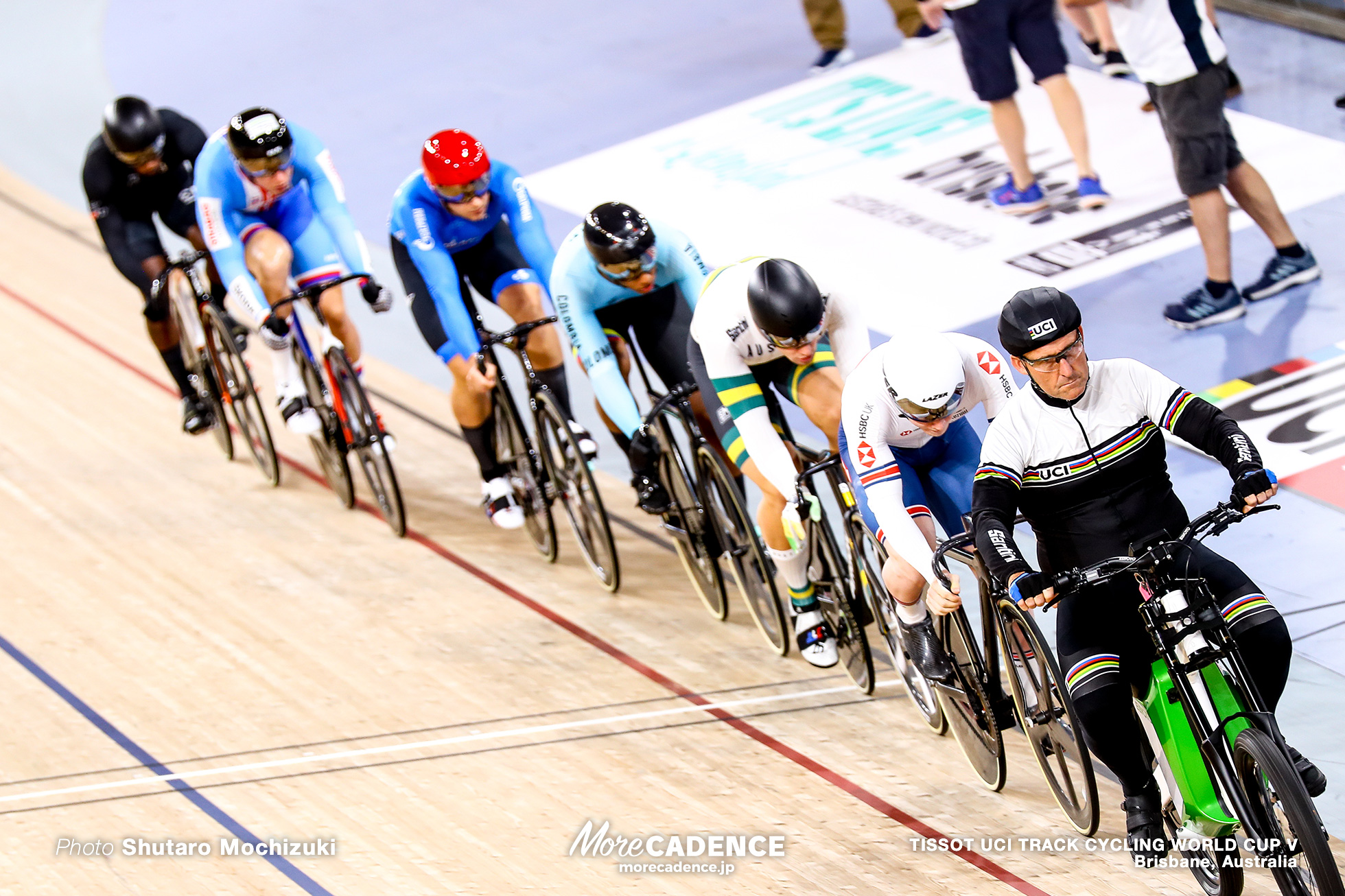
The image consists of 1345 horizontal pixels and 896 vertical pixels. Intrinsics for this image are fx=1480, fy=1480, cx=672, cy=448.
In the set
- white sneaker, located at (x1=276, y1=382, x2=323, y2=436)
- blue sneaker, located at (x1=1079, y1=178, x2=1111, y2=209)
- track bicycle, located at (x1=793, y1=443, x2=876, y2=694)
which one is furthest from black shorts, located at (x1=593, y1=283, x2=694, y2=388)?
blue sneaker, located at (x1=1079, y1=178, x2=1111, y2=209)

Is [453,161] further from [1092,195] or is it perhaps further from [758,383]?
[1092,195]

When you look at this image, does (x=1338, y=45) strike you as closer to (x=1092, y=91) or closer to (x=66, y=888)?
(x=1092, y=91)

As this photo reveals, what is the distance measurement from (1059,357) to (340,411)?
3.33m

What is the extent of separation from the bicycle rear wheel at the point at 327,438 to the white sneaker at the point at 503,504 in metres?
0.69

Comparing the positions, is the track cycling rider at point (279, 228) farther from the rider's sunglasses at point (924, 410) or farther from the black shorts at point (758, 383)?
the rider's sunglasses at point (924, 410)

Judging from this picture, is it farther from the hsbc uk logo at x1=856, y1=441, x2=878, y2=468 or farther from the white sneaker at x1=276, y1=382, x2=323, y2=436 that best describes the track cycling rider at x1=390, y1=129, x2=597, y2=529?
the hsbc uk logo at x1=856, y1=441, x2=878, y2=468

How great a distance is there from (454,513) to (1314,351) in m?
3.29

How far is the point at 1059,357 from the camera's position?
291 centimetres

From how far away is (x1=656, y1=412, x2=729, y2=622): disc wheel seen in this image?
4.59 meters

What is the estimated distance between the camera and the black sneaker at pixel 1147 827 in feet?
10.1

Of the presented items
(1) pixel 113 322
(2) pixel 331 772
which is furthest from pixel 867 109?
(2) pixel 331 772

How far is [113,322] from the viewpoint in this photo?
7730 mm

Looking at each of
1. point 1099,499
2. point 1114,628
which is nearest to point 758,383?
point 1099,499

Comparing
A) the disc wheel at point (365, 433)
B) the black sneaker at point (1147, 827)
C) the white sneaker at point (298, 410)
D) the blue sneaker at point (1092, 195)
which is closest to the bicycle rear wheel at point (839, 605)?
the black sneaker at point (1147, 827)
